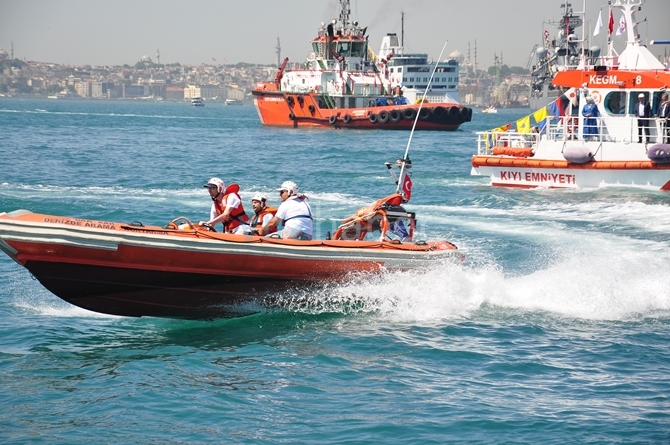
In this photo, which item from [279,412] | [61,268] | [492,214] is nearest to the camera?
[279,412]

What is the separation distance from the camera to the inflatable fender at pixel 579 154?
933 inches

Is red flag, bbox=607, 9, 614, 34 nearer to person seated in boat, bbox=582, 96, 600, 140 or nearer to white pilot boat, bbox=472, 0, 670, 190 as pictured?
white pilot boat, bbox=472, 0, 670, 190

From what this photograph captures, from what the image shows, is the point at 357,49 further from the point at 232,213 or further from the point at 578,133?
the point at 232,213

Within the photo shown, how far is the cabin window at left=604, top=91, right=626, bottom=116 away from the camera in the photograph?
24234 millimetres

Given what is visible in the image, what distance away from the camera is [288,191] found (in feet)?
37.6

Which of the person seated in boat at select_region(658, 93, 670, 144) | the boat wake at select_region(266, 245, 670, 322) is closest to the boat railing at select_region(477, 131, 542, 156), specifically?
the person seated in boat at select_region(658, 93, 670, 144)

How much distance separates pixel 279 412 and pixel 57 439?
199cm

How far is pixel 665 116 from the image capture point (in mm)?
23422

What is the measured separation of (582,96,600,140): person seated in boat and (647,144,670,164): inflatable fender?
1615 mm

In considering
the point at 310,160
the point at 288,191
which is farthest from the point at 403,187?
the point at 310,160

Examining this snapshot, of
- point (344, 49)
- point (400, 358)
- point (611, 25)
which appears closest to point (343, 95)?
point (344, 49)

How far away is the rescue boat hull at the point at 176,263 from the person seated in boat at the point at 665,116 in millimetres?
13231

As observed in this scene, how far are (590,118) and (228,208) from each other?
578 inches

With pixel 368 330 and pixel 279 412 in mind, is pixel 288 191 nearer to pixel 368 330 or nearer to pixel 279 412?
pixel 368 330
